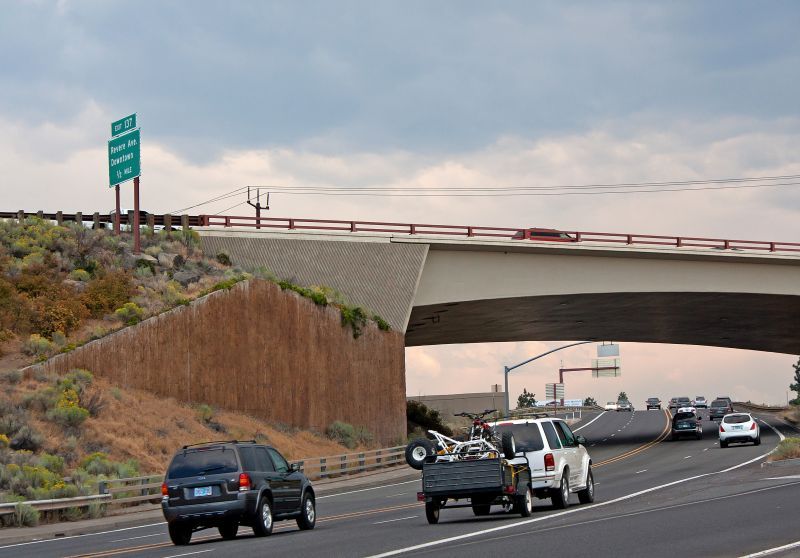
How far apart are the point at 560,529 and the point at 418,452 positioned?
5.41 m

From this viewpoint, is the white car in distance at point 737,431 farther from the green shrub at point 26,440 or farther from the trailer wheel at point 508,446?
the trailer wheel at point 508,446

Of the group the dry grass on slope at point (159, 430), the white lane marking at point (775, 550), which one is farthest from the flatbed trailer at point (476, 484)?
the dry grass on slope at point (159, 430)

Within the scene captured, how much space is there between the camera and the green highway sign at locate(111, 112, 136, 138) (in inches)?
1978

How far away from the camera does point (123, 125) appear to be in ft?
167

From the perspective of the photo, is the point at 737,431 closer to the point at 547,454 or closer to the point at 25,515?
the point at 547,454

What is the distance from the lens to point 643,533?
16.5 metres

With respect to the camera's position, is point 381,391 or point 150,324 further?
point 381,391

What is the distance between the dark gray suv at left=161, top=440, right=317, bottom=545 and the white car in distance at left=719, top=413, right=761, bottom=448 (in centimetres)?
3621

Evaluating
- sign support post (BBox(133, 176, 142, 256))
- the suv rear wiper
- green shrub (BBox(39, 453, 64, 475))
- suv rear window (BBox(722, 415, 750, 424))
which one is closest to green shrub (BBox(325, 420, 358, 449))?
sign support post (BBox(133, 176, 142, 256))

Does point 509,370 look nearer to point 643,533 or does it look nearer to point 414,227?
point 414,227

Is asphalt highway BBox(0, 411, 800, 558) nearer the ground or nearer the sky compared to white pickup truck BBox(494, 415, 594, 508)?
nearer the ground

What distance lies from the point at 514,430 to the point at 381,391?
3028 centimetres

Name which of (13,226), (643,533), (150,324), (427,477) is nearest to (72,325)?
(150,324)

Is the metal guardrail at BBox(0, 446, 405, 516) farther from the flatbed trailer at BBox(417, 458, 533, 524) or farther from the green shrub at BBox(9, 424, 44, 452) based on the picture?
the green shrub at BBox(9, 424, 44, 452)
